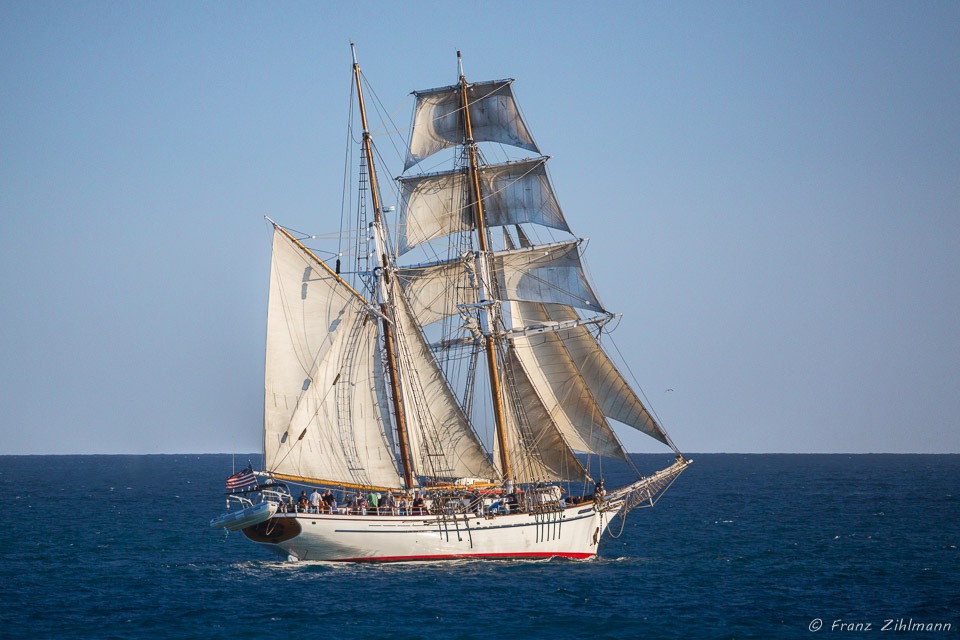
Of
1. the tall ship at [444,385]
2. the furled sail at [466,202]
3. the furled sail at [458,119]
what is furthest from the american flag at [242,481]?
the furled sail at [458,119]

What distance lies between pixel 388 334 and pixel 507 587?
15.8 metres

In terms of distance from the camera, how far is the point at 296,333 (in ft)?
156

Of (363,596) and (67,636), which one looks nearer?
(67,636)

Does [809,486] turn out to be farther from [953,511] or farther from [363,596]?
[363,596]

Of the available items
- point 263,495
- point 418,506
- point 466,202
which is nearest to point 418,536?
point 418,506

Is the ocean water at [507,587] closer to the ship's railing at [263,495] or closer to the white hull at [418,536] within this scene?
the white hull at [418,536]

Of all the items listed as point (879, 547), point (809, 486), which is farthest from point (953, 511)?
point (809, 486)

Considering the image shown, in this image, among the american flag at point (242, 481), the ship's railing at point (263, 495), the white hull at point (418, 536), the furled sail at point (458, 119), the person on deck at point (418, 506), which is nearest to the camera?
the american flag at point (242, 481)

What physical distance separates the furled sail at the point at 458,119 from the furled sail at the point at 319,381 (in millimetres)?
10492

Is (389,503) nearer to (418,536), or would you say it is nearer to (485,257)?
(418,536)

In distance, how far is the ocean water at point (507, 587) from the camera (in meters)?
35.3

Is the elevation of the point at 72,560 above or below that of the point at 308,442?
below

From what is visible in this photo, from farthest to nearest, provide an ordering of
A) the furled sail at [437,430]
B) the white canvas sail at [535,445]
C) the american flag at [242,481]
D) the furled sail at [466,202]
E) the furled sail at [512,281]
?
the furled sail at [466,202] < the furled sail at [512,281] < the white canvas sail at [535,445] < the furled sail at [437,430] < the american flag at [242,481]

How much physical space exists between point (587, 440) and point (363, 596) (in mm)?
16672
